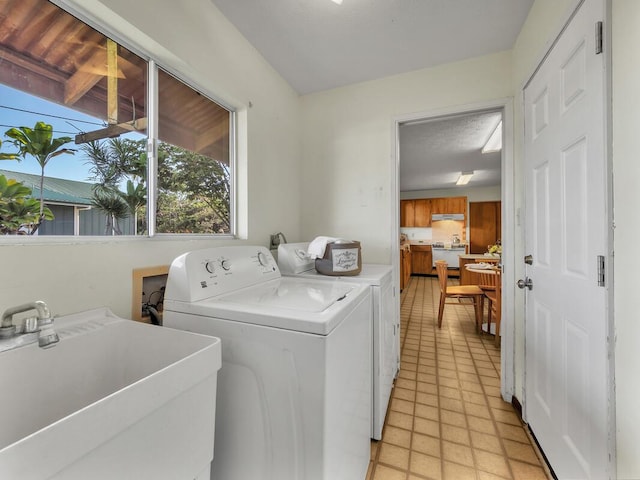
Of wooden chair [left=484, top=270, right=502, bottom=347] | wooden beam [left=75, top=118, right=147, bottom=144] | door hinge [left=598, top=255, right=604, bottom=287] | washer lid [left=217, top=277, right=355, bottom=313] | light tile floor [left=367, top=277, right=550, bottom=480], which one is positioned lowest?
light tile floor [left=367, top=277, right=550, bottom=480]

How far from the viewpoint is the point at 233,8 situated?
5.04 feet

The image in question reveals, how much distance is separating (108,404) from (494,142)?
14.4 feet

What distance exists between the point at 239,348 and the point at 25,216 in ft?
2.83

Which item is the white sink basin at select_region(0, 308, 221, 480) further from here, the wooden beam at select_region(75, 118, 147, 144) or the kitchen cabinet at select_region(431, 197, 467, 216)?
the kitchen cabinet at select_region(431, 197, 467, 216)

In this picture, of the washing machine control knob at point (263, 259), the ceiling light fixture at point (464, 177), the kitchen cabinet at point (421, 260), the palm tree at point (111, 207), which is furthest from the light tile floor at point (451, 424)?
the kitchen cabinet at point (421, 260)

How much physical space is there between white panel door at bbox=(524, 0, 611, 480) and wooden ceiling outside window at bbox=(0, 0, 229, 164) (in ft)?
5.99

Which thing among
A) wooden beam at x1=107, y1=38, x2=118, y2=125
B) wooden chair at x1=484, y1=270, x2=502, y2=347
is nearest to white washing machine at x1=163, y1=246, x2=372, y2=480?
wooden beam at x1=107, y1=38, x2=118, y2=125

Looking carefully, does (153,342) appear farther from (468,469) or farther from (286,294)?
(468,469)

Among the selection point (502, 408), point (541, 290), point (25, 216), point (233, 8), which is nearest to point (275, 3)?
point (233, 8)

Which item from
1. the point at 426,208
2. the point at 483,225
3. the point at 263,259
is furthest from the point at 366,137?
the point at 483,225

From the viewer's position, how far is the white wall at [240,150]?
903 millimetres

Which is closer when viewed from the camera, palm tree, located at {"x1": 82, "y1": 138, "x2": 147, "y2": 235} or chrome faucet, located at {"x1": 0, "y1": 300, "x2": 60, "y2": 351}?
chrome faucet, located at {"x1": 0, "y1": 300, "x2": 60, "y2": 351}

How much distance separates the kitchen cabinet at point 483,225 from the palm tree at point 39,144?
7.59 metres

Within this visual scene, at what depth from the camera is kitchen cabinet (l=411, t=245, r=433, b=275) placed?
7.04m
